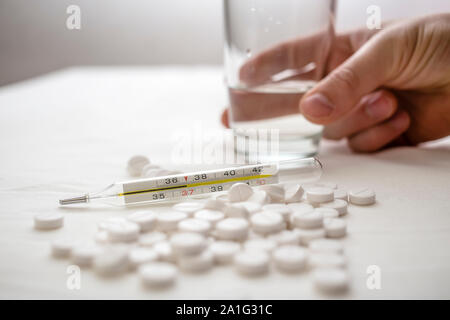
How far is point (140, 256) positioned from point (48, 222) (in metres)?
0.14

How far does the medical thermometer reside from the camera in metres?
0.59

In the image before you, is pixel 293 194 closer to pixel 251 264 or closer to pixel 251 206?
pixel 251 206

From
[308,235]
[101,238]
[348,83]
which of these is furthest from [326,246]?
[348,83]

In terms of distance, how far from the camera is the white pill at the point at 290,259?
0.41 metres

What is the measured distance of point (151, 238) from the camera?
18.7 inches

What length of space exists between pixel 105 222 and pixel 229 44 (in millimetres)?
376

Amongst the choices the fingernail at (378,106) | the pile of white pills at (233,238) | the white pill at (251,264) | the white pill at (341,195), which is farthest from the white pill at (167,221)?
the fingernail at (378,106)

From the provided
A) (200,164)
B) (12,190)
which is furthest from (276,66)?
(12,190)

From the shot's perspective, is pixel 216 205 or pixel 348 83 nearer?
pixel 216 205

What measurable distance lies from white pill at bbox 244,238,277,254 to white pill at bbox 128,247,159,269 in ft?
0.30

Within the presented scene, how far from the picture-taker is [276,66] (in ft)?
2.49

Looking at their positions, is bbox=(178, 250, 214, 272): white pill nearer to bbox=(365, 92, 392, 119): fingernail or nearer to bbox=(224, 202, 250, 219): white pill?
bbox=(224, 202, 250, 219): white pill

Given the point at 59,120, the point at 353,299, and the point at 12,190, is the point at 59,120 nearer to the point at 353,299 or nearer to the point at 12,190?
the point at 12,190

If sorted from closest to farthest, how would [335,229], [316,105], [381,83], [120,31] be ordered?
[335,229]
[316,105]
[381,83]
[120,31]
